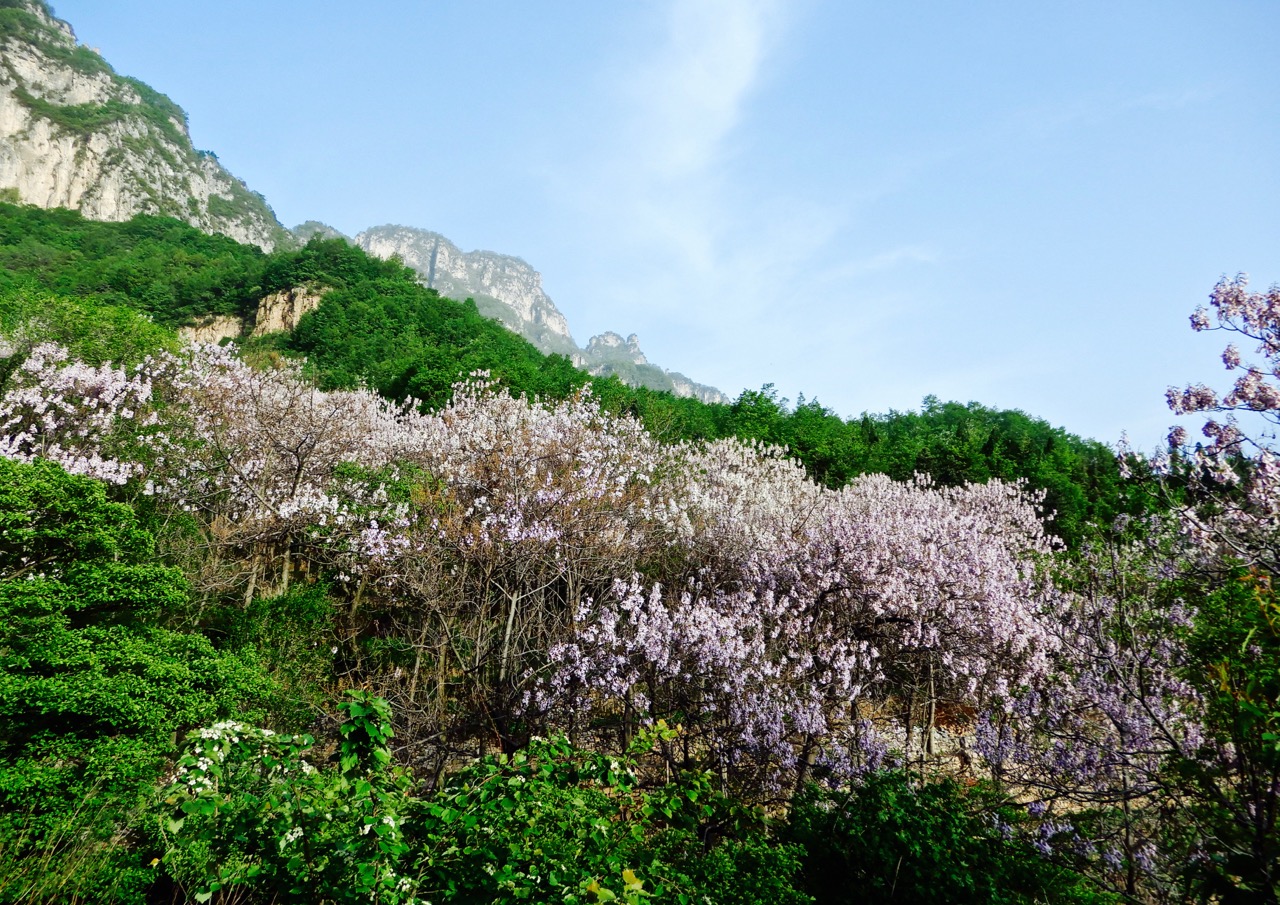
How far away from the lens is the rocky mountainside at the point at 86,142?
75125 mm

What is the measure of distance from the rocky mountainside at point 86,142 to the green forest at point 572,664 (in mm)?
81872

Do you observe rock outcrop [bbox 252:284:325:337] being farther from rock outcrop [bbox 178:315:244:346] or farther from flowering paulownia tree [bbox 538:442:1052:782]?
flowering paulownia tree [bbox 538:442:1052:782]

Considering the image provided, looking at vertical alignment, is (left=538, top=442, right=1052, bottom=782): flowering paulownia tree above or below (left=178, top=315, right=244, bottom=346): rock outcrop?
below

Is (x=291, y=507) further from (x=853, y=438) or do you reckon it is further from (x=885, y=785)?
(x=853, y=438)

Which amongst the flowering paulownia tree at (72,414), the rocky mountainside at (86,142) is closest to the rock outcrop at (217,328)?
the flowering paulownia tree at (72,414)

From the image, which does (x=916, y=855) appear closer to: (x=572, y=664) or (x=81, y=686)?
(x=572, y=664)

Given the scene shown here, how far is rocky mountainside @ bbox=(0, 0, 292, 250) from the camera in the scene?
75.1 metres

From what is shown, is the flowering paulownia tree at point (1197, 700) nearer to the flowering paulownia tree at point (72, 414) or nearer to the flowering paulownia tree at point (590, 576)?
the flowering paulownia tree at point (590, 576)

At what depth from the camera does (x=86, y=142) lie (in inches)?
3083

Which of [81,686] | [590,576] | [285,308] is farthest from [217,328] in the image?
[81,686]

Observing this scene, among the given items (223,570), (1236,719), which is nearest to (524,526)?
(223,570)

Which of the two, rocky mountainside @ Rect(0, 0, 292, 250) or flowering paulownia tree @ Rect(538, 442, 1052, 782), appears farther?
rocky mountainside @ Rect(0, 0, 292, 250)

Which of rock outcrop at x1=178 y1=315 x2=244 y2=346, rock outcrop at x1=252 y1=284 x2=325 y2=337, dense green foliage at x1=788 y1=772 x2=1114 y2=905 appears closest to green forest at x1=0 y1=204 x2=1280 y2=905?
dense green foliage at x1=788 y1=772 x2=1114 y2=905

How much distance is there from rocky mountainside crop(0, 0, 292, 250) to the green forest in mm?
81872
